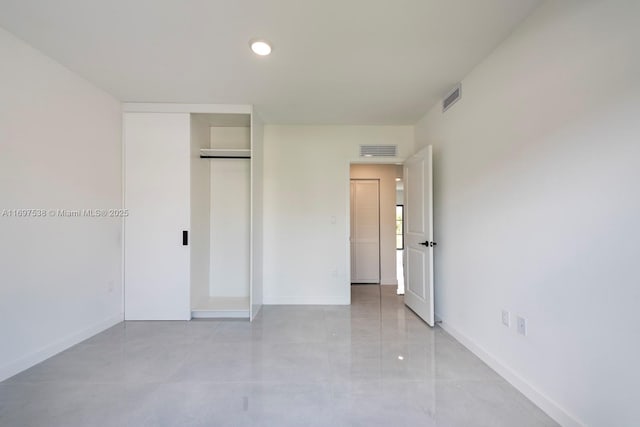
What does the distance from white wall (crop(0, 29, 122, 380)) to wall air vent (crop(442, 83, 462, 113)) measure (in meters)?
3.71

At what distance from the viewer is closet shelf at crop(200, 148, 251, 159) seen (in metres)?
3.63

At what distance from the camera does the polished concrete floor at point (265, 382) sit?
1.70 m

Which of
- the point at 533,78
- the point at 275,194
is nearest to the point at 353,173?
the point at 275,194

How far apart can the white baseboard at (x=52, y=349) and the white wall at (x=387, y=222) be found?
413cm

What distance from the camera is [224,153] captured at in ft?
12.3

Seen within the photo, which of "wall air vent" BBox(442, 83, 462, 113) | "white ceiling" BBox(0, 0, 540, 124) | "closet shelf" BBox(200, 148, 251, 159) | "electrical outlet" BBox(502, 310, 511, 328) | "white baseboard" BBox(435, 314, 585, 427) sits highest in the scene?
"white ceiling" BBox(0, 0, 540, 124)

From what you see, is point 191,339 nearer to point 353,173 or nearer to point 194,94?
point 194,94

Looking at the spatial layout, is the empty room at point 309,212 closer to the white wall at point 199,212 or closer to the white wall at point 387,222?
the white wall at point 199,212

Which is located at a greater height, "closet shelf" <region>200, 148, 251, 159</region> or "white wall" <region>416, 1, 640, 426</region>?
"closet shelf" <region>200, 148, 251, 159</region>

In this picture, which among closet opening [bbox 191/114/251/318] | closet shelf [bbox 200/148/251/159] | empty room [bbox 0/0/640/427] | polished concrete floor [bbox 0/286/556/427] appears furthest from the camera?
closet opening [bbox 191/114/251/318]

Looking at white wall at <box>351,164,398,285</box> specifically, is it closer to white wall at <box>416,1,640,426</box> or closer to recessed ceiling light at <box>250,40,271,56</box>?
white wall at <box>416,1,640,426</box>

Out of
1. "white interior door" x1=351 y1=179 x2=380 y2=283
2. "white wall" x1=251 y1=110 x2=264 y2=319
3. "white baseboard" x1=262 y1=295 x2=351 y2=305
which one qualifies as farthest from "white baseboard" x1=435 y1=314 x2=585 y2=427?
"white interior door" x1=351 y1=179 x2=380 y2=283

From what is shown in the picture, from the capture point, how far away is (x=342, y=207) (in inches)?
158

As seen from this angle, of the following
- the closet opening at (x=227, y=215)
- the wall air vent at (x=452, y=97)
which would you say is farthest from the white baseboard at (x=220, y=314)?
the wall air vent at (x=452, y=97)
